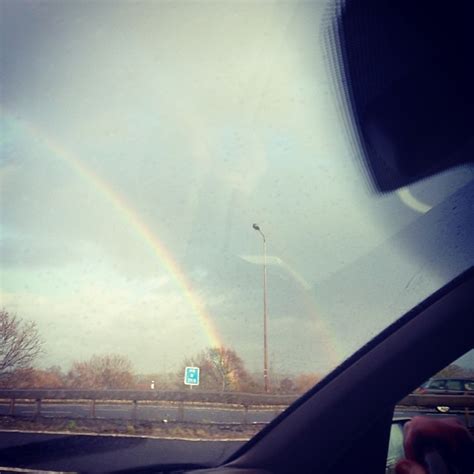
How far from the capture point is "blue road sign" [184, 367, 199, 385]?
11.3 ft

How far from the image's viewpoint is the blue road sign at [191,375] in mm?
3447

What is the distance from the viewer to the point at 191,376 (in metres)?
3.56

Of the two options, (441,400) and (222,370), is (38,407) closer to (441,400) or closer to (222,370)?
(222,370)

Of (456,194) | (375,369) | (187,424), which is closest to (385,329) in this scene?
(375,369)

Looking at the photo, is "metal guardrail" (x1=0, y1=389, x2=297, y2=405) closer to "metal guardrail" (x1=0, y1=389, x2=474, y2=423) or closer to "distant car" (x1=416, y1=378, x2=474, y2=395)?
"metal guardrail" (x1=0, y1=389, x2=474, y2=423)

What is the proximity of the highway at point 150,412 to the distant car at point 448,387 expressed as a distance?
3.01ft

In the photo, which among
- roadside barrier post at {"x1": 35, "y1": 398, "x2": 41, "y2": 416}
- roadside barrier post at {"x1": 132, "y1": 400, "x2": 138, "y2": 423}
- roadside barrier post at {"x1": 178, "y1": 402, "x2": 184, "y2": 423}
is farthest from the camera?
roadside barrier post at {"x1": 35, "y1": 398, "x2": 41, "y2": 416}

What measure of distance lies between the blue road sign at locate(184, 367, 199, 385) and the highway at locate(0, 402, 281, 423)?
0.78 feet

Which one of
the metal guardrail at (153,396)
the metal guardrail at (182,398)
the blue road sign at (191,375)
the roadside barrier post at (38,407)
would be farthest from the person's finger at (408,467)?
the roadside barrier post at (38,407)

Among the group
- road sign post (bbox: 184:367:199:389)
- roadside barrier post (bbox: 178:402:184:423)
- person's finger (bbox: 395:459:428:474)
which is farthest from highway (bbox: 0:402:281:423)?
person's finger (bbox: 395:459:428:474)

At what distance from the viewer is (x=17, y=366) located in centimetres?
382

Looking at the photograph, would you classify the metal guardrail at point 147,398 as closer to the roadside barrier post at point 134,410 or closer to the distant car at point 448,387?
the roadside barrier post at point 134,410

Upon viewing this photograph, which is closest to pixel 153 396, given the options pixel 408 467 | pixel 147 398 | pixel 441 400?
pixel 147 398

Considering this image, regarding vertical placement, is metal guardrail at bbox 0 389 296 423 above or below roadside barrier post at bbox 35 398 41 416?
above
